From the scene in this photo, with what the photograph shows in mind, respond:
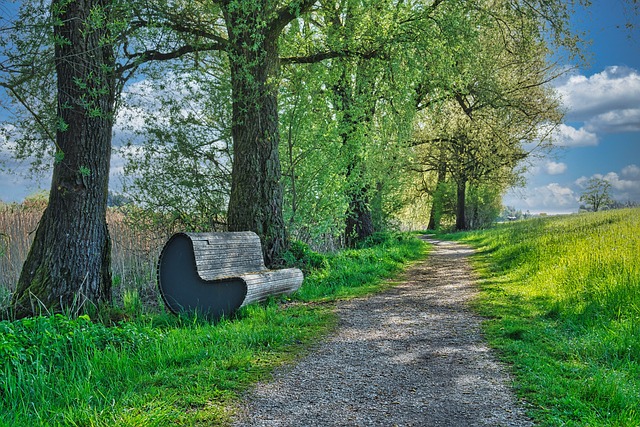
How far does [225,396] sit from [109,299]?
4.34 m

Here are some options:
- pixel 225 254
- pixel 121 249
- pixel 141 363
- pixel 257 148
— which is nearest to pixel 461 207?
pixel 257 148

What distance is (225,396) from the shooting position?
427cm

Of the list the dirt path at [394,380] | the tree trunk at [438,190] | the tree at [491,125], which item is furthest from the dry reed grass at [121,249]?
the tree trunk at [438,190]

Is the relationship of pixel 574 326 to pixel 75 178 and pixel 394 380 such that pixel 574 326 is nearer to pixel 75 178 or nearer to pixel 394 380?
pixel 394 380

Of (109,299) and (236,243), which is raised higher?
(236,243)

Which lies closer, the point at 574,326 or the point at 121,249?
the point at 574,326

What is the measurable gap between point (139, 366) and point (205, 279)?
243 centimetres

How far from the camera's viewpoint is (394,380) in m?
4.80

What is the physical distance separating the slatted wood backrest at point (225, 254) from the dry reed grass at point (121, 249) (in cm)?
239

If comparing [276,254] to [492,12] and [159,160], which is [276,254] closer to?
[159,160]

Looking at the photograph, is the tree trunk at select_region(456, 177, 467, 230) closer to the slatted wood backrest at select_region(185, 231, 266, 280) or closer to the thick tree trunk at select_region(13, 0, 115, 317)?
→ the slatted wood backrest at select_region(185, 231, 266, 280)

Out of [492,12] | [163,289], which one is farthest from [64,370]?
[492,12]

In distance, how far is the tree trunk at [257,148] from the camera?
10.0 metres

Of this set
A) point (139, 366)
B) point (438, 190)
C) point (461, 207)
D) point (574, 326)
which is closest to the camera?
point (139, 366)
